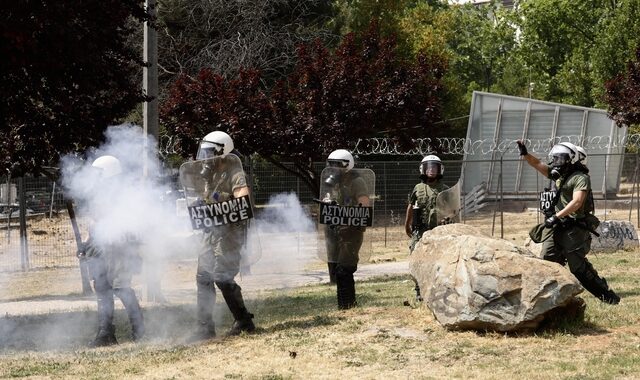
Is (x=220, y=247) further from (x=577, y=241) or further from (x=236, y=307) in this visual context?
(x=577, y=241)

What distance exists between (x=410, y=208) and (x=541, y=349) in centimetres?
405

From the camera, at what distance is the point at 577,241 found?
10438 mm

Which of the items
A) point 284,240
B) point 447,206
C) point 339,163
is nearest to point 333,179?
point 339,163

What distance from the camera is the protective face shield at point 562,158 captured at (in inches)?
415

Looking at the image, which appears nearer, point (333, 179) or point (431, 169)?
Result: point (333, 179)

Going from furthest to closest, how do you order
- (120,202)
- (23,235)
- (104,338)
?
(23,235) < (120,202) < (104,338)

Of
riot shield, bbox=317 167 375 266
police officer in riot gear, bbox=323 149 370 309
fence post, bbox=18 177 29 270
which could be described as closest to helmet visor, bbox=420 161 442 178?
riot shield, bbox=317 167 375 266

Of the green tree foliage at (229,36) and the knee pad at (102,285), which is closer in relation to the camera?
the knee pad at (102,285)

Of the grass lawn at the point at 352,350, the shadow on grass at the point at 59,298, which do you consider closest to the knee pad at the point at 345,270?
the grass lawn at the point at 352,350

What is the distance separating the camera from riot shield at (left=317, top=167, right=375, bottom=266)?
1132 cm

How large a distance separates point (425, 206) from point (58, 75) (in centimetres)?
451

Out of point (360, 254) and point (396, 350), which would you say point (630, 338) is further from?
point (360, 254)

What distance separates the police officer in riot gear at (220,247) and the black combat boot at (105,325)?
0.92 metres

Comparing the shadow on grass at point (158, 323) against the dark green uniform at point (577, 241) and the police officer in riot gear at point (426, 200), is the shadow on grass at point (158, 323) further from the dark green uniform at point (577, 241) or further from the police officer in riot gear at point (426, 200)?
the dark green uniform at point (577, 241)
